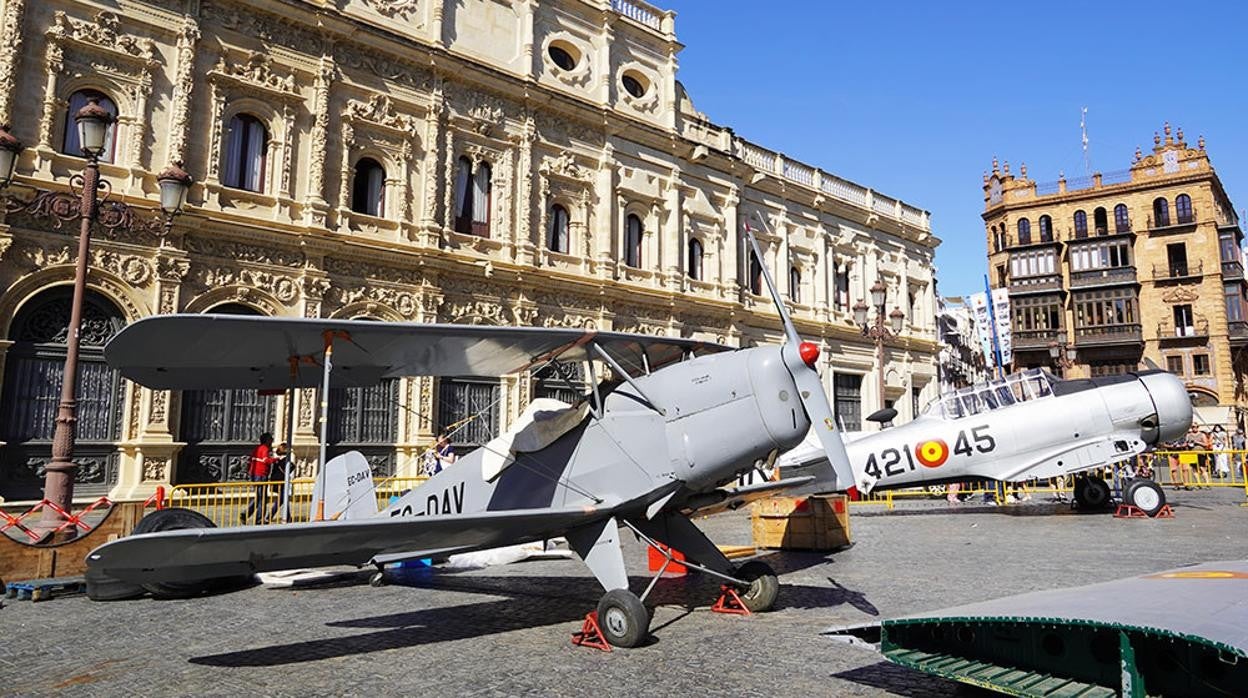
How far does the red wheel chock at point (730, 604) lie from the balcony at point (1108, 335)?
53.4m

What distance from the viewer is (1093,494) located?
1748 cm

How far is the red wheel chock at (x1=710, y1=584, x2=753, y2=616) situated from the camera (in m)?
6.99

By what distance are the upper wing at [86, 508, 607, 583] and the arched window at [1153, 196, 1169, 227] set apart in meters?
58.9

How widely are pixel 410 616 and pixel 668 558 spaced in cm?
257

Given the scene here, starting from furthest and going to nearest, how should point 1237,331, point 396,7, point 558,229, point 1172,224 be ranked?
point 1172,224 < point 1237,331 < point 558,229 < point 396,7

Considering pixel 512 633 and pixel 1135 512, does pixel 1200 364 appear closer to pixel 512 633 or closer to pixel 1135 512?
pixel 1135 512

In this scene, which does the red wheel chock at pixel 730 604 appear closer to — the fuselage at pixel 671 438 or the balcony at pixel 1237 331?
the fuselage at pixel 671 438

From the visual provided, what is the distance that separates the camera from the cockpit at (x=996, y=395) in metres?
16.3

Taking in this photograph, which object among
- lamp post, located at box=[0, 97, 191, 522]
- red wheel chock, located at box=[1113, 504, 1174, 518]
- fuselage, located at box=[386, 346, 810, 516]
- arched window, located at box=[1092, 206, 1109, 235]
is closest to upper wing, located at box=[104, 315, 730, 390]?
fuselage, located at box=[386, 346, 810, 516]

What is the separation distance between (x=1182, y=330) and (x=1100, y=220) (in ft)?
30.9

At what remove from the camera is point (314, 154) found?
18.7 metres

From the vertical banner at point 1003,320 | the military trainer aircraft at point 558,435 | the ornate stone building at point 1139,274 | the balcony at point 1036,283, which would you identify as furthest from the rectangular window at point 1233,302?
the military trainer aircraft at point 558,435

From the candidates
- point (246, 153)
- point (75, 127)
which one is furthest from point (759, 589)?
point (75, 127)

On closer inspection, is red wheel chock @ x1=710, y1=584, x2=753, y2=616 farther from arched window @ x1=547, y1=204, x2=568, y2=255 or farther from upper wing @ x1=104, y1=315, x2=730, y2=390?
arched window @ x1=547, y1=204, x2=568, y2=255
